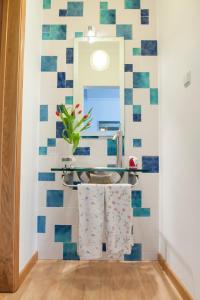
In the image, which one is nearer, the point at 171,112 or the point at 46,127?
the point at 171,112

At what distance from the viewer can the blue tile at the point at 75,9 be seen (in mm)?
2307

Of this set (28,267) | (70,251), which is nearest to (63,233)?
(70,251)

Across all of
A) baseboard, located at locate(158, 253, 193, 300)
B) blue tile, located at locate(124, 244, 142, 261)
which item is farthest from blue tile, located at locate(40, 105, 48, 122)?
baseboard, located at locate(158, 253, 193, 300)

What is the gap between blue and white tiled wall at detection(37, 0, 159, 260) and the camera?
7.00 feet

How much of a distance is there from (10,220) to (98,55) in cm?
146

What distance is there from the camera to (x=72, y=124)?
2143 mm

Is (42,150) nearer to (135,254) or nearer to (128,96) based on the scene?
(128,96)

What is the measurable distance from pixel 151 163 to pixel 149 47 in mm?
965

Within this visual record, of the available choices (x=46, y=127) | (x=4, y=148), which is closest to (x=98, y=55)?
(x=46, y=127)

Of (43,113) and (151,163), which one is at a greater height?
(43,113)

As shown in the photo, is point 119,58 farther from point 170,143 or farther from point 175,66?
point 170,143

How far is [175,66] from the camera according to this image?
1724 mm

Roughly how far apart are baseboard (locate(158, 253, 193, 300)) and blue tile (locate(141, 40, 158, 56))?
5.27 ft

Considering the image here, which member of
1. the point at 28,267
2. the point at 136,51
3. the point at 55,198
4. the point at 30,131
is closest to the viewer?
the point at 28,267
